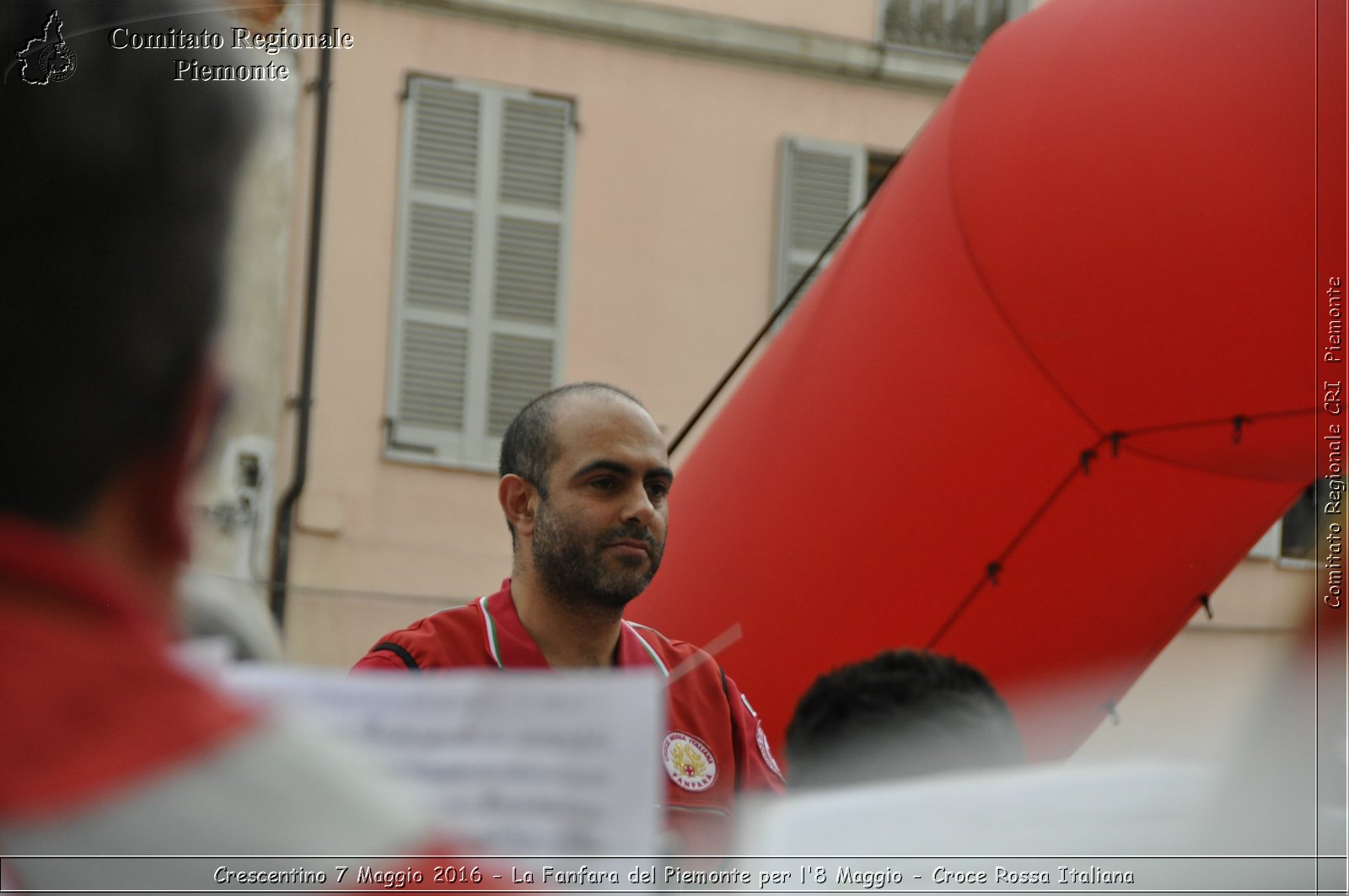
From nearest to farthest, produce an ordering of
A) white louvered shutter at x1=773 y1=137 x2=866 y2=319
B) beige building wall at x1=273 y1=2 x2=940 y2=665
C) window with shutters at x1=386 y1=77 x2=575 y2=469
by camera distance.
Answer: beige building wall at x1=273 y1=2 x2=940 y2=665 < window with shutters at x1=386 y1=77 x2=575 y2=469 < white louvered shutter at x1=773 y1=137 x2=866 y2=319

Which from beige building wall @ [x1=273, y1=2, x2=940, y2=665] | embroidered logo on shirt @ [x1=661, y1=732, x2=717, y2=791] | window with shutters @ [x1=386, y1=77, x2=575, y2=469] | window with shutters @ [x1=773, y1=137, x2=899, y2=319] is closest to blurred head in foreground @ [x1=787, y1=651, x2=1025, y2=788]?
embroidered logo on shirt @ [x1=661, y1=732, x2=717, y2=791]

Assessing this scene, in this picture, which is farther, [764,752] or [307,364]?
[307,364]

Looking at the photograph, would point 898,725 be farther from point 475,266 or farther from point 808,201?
point 808,201

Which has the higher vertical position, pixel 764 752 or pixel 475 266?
pixel 475 266

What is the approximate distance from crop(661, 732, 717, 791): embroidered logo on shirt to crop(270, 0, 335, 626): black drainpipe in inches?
113

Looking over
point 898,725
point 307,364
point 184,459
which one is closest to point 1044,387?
point 898,725

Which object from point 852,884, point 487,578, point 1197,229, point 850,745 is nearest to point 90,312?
point 852,884

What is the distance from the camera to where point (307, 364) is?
517 cm

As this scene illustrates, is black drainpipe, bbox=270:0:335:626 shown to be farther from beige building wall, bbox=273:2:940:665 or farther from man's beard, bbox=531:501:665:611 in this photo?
man's beard, bbox=531:501:665:611

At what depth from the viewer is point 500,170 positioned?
6.02 metres

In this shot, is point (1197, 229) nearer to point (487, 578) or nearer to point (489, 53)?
point (487, 578)

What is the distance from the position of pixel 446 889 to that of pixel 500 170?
562 centimetres

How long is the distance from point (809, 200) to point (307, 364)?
6.92ft

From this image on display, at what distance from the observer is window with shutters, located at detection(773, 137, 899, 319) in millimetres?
6285
